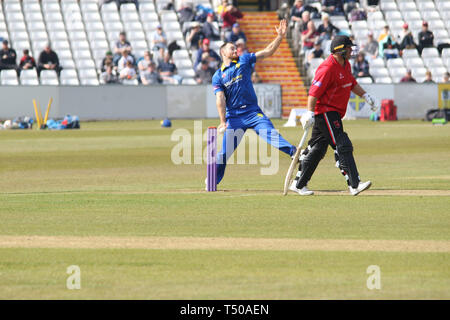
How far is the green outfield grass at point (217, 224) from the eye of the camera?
742 centimetres

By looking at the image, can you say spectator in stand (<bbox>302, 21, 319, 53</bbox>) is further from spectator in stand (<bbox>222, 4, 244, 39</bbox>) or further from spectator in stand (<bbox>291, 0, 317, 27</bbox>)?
spectator in stand (<bbox>222, 4, 244, 39</bbox>)

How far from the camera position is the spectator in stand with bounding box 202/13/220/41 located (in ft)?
134

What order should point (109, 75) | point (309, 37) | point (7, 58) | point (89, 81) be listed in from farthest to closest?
point (309, 37) < point (89, 81) < point (109, 75) < point (7, 58)

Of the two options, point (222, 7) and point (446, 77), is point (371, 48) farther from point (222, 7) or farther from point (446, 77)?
point (222, 7)

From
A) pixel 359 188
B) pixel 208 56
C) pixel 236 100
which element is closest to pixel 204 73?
pixel 208 56

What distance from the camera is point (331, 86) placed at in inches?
520

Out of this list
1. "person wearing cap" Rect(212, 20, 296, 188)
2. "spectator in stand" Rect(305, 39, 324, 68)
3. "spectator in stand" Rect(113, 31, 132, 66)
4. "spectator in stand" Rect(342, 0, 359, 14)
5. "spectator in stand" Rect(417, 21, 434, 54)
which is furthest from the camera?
"spectator in stand" Rect(342, 0, 359, 14)

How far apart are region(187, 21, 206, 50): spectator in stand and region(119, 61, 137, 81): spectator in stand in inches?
126

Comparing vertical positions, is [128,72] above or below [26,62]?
below

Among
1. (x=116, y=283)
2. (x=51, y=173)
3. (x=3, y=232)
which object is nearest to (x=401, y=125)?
(x=51, y=173)

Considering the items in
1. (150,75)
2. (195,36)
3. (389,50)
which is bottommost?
(389,50)

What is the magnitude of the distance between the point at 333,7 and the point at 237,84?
30856 millimetres

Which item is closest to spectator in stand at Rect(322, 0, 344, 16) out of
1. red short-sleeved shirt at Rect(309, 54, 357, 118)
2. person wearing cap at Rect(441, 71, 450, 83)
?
person wearing cap at Rect(441, 71, 450, 83)

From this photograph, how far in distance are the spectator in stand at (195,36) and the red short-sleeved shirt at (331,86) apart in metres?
27.3
